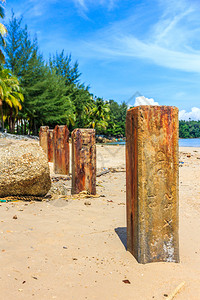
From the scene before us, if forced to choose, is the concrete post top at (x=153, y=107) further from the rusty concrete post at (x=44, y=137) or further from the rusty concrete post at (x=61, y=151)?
the rusty concrete post at (x=44, y=137)

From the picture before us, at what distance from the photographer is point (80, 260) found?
2.85 m

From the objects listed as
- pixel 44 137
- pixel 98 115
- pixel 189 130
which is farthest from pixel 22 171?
pixel 189 130

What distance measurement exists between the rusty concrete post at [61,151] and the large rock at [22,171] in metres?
3.60

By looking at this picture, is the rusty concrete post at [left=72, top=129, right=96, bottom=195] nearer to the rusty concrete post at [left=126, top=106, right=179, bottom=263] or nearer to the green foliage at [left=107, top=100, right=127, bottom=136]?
the rusty concrete post at [left=126, top=106, right=179, bottom=263]

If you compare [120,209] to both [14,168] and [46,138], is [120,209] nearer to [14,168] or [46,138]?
[14,168]

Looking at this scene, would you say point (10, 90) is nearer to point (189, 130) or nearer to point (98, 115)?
point (98, 115)

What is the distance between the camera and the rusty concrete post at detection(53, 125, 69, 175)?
8906 millimetres

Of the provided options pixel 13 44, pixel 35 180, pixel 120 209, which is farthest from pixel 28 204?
pixel 13 44

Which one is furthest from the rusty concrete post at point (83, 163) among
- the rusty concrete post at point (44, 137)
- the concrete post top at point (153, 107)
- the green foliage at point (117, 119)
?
the green foliage at point (117, 119)

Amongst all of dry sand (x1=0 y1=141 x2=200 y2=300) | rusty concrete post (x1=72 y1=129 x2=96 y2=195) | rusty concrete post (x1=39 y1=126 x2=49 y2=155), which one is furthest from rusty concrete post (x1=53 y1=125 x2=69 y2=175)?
dry sand (x1=0 y1=141 x2=200 y2=300)

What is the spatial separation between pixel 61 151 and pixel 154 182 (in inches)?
253

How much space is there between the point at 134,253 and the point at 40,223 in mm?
1487

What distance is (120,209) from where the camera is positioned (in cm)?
488

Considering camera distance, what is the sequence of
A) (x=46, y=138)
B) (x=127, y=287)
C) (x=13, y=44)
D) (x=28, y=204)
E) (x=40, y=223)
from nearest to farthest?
(x=127, y=287) < (x=40, y=223) < (x=28, y=204) < (x=46, y=138) < (x=13, y=44)
